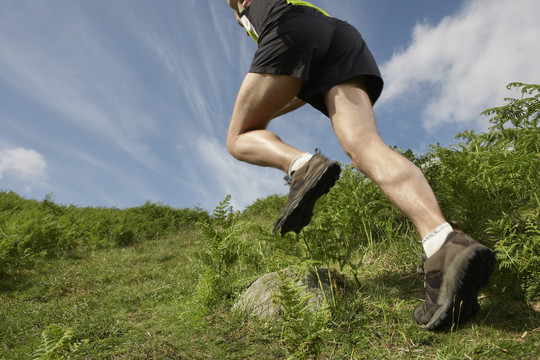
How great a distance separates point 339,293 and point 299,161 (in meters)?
1.01

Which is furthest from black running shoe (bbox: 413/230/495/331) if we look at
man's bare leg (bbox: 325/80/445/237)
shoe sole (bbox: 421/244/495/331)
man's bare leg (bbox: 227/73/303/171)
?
man's bare leg (bbox: 227/73/303/171)

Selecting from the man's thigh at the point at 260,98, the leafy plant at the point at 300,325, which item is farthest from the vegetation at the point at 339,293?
the man's thigh at the point at 260,98

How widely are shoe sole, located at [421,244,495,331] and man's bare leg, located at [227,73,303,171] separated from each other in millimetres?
1038

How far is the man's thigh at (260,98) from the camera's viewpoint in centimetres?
228

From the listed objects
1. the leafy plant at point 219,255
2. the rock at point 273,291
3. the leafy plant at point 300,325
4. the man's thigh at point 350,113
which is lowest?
the leafy plant at point 300,325

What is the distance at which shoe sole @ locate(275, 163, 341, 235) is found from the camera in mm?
2049

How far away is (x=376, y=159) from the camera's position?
202 cm

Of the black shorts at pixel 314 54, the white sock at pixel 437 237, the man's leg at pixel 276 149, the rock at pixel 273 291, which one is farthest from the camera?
the rock at pixel 273 291

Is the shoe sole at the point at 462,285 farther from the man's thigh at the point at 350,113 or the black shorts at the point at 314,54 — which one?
the black shorts at the point at 314,54

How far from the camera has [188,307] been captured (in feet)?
9.20

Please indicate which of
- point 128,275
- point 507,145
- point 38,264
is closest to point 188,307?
point 128,275

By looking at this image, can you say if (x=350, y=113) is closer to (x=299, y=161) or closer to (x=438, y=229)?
(x=299, y=161)

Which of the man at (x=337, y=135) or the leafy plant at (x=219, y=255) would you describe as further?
the leafy plant at (x=219, y=255)

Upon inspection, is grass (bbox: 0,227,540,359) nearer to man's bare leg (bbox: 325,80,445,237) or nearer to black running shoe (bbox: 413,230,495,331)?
black running shoe (bbox: 413,230,495,331)
